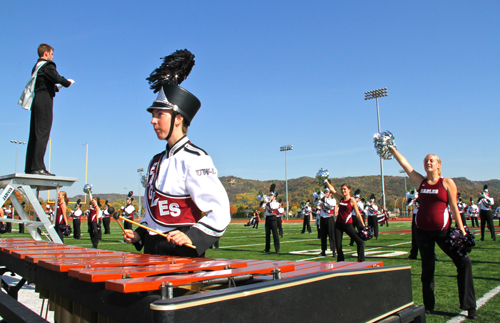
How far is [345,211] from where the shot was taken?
27.4ft

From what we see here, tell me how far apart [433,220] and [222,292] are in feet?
13.2

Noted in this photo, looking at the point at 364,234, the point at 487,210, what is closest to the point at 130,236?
the point at 364,234

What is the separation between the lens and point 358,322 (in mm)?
1684

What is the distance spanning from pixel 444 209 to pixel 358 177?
181594 mm

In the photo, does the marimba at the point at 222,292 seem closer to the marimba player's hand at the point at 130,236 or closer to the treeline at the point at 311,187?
the marimba player's hand at the point at 130,236

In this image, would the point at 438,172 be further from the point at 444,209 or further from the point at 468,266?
the point at 468,266

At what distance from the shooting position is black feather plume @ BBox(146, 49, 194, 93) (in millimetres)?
2985

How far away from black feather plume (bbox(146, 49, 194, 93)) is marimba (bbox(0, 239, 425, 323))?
155 centimetres

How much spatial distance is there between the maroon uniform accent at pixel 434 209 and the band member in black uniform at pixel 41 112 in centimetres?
471

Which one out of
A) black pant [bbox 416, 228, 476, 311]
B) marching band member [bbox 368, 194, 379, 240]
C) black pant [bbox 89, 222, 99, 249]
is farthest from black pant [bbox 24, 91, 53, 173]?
marching band member [bbox 368, 194, 379, 240]

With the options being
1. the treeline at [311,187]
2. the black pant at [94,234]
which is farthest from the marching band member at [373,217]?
the treeline at [311,187]

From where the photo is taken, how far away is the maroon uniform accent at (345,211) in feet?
27.3

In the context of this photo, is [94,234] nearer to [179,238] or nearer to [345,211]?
[345,211]

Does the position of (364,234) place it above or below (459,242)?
below
